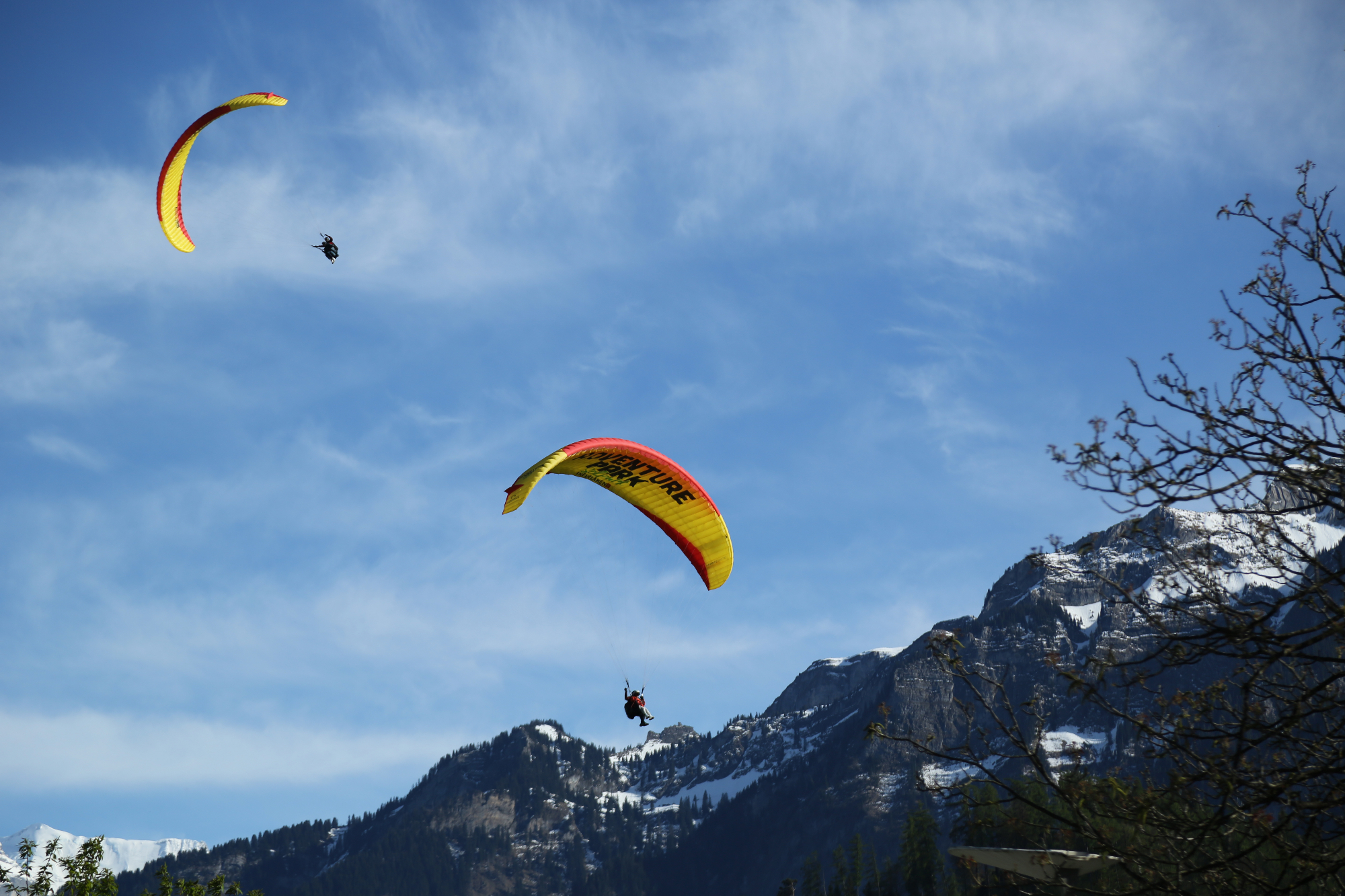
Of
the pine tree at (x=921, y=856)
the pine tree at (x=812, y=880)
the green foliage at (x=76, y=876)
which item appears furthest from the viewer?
the pine tree at (x=812, y=880)

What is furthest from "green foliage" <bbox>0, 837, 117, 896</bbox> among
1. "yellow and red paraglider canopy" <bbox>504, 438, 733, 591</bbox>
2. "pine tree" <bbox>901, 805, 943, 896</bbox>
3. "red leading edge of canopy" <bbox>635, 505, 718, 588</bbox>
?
"pine tree" <bbox>901, 805, 943, 896</bbox>

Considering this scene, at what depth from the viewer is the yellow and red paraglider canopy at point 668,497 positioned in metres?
26.5

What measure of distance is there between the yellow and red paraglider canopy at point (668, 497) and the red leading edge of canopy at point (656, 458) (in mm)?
17

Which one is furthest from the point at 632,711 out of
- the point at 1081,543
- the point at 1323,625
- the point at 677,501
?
the point at 1323,625

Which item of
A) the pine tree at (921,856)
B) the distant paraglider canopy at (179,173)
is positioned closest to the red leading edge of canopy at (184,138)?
the distant paraglider canopy at (179,173)

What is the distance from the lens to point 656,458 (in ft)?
88.2

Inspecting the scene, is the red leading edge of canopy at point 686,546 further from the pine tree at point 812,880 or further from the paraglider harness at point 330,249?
the pine tree at point 812,880

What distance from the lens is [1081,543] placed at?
9.48m

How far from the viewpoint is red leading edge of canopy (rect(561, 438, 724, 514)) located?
24.8 metres

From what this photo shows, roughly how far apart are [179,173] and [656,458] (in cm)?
1820

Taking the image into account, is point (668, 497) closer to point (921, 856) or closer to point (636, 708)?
point (636, 708)

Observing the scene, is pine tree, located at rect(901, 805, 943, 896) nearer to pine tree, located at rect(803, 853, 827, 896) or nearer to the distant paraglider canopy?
pine tree, located at rect(803, 853, 827, 896)

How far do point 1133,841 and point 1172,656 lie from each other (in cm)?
161

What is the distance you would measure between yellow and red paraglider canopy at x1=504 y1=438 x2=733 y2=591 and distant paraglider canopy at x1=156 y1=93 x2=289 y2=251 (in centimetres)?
1471
